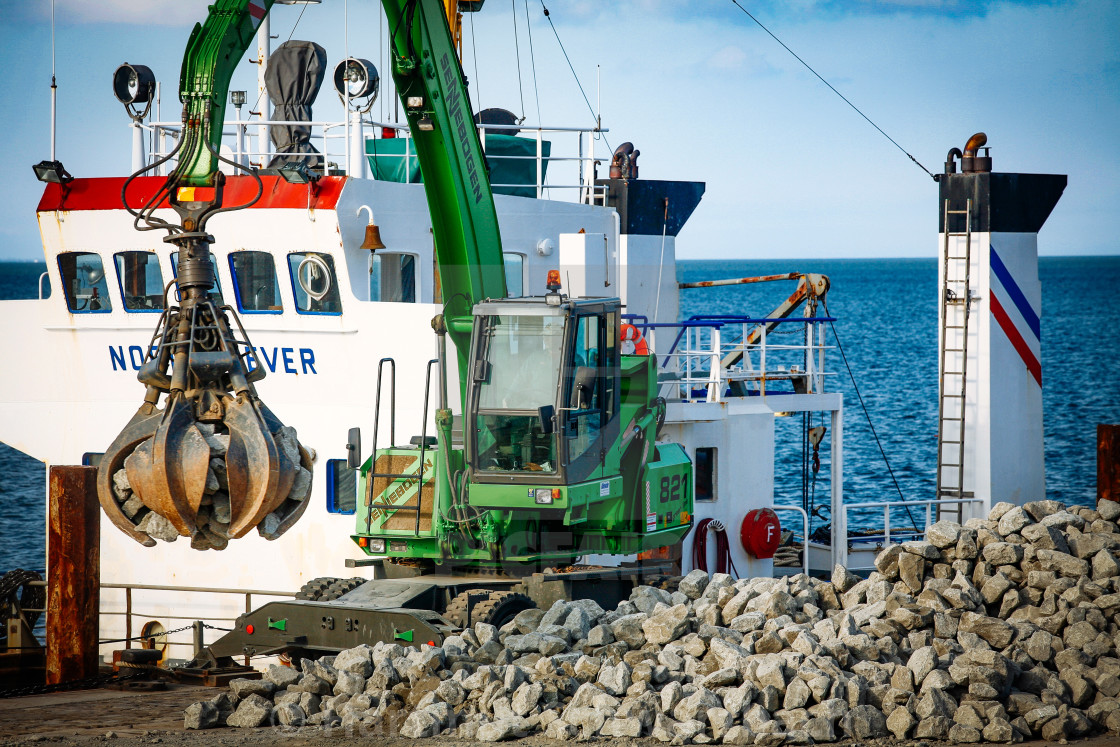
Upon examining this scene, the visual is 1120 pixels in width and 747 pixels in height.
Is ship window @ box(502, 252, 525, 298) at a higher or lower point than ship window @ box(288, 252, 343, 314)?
higher

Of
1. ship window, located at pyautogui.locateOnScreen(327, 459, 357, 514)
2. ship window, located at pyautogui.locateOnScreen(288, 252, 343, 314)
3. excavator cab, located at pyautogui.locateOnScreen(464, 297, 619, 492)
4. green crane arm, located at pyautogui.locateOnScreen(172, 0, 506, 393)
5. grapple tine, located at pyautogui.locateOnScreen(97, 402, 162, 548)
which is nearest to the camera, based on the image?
grapple tine, located at pyautogui.locateOnScreen(97, 402, 162, 548)

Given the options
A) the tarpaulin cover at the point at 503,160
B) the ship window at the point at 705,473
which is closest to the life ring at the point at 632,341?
the ship window at the point at 705,473

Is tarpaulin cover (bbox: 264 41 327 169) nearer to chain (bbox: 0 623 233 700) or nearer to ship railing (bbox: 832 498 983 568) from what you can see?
chain (bbox: 0 623 233 700)

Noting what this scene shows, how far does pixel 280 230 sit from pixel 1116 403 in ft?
145

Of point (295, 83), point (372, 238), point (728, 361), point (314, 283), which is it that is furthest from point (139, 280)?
point (728, 361)

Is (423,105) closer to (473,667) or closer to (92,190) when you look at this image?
(473,667)

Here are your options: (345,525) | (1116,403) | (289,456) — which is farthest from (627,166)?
(1116,403)

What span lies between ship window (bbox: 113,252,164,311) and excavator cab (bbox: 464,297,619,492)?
5583 millimetres

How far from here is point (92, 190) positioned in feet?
48.3

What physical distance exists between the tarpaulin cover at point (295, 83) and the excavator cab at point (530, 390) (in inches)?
201

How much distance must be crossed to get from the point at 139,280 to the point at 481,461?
6.06 metres

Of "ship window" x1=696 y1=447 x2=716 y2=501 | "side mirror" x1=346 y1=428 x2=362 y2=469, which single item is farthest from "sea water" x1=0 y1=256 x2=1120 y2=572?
"side mirror" x1=346 y1=428 x2=362 y2=469

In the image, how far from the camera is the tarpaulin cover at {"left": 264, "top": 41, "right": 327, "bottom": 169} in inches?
592

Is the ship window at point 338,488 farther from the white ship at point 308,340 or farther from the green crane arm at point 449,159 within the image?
the green crane arm at point 449,159
